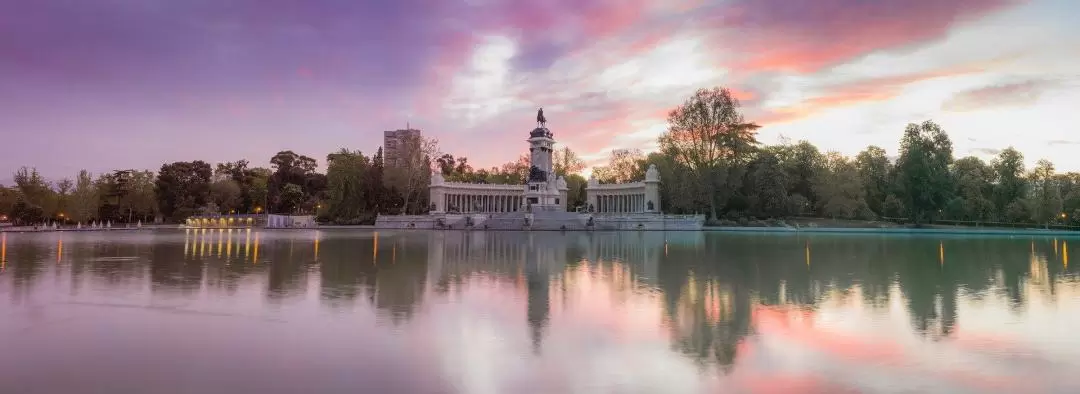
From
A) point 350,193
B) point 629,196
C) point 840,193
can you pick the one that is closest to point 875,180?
point 840,193

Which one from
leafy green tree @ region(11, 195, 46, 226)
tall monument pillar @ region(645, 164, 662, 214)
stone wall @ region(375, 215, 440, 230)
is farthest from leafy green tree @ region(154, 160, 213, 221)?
tall monument pillar @ region(645, 164, 662, 214)

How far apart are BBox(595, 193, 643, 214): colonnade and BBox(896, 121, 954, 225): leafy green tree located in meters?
26.8

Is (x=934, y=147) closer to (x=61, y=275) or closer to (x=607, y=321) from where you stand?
(x=607, y=321)

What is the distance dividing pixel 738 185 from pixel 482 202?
112 feet

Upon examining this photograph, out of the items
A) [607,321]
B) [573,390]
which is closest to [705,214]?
[607,321]

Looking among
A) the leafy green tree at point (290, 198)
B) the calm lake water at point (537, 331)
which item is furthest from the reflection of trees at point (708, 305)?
the leafy green tree at point (290, 198)

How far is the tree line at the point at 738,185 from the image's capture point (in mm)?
61531

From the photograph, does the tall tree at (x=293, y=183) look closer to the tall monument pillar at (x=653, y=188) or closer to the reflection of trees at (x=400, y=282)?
the tall monument pillar at (x=653, y=188)

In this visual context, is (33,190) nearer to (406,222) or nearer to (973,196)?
(406,222)

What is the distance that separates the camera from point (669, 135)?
218ft

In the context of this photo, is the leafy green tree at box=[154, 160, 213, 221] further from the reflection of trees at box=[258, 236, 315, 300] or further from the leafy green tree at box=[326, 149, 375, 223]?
the reflection of trees at box=[258, 236, 315, 300]

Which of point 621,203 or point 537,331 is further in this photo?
point 621,203

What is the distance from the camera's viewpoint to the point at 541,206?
67250 millimetres

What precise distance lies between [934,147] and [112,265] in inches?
2703
